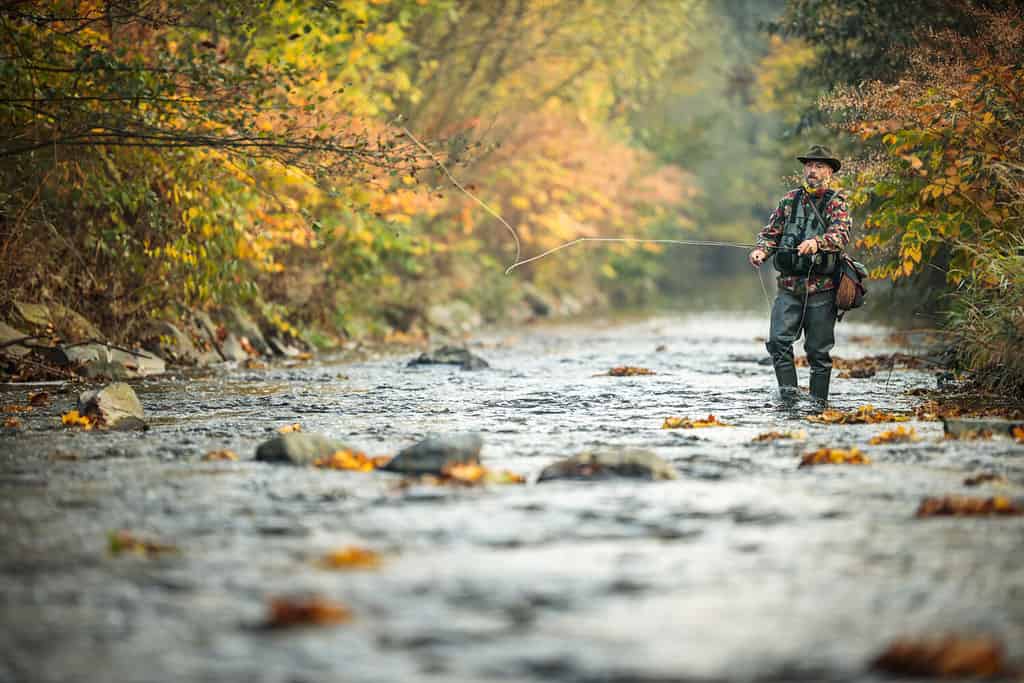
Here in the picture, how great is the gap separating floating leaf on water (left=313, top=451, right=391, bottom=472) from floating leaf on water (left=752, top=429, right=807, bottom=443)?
2520mm

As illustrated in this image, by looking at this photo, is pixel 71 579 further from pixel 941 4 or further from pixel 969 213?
pixel 941 4

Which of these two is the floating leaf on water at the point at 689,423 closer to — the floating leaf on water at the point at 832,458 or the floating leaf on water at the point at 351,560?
the floating leaf on water at the point at 832,458

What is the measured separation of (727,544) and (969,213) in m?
8.20

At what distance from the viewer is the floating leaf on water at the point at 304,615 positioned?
4.31 meters

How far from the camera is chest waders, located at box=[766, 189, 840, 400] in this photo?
11250 millimetres

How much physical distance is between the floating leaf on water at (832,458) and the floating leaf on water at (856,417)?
2.17 metres

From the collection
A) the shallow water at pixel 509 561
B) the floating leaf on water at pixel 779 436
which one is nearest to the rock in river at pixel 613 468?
the shallow water at pixel 509 561

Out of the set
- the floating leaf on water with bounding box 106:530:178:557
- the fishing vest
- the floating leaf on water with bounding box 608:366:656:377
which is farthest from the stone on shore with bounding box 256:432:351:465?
the floating leaf on water with bounding box 608:366:656:377

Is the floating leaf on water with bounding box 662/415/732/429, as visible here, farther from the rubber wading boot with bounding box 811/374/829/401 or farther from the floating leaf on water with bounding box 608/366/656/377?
the floating leaf on water with bounding box 608/366/656/377

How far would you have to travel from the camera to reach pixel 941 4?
1608 centimetres

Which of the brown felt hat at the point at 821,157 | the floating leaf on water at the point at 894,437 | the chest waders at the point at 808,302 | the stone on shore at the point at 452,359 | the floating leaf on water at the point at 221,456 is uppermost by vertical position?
the brown felt hat at the point at 821,157

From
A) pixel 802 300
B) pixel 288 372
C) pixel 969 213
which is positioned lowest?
pixel 288 372

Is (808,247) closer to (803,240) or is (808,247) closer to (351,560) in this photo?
(803,240)

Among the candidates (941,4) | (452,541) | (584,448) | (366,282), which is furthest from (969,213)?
(366,282)
